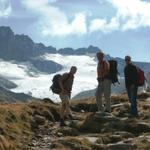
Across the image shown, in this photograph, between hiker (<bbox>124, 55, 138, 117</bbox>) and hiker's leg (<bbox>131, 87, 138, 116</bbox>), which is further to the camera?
hiker (<bbox>124, 55, 138, 117</bbox>)

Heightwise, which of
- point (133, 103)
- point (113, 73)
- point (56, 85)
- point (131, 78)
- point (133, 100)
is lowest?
point (133, 103)

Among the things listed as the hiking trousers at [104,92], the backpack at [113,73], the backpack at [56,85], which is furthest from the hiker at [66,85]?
the backpack at [113,73]

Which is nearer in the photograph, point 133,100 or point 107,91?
point 133,100

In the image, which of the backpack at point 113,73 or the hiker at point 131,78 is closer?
the hiker at point 131,78

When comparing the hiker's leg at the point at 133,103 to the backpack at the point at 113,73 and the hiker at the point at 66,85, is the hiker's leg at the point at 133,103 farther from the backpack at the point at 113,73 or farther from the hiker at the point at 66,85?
the hiker at the point at 66,85

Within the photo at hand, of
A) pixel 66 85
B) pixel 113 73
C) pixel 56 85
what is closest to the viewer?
pixel 66 85

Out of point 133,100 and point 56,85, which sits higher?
point 56,85

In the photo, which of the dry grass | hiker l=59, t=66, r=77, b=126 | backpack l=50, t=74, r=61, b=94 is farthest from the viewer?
backpack l=50, t=74, r=61, b=94

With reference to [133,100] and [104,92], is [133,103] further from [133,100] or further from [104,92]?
[104,92]

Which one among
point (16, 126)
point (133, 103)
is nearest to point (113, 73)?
point (133, 103)

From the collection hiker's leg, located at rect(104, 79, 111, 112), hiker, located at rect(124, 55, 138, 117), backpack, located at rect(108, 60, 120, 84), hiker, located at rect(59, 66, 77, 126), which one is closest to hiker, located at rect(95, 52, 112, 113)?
hiker's leg, located at rect(104, 79, 111, 112)

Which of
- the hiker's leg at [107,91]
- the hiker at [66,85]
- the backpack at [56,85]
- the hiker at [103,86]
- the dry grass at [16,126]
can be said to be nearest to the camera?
the dry grass at [16,126]

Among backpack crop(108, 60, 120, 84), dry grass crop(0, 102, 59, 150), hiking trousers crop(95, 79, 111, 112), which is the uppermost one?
backpack crop(108, 60, 120, 84)

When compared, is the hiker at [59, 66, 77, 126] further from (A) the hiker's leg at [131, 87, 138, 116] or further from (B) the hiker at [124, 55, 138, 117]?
(A) the hiker's leg at [131, 87, 138, 116]
